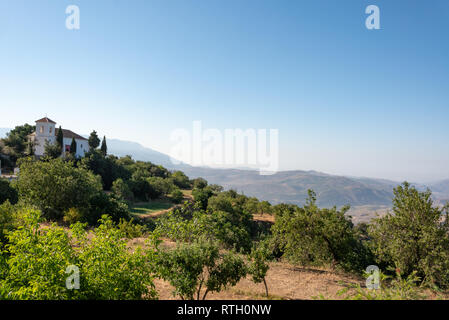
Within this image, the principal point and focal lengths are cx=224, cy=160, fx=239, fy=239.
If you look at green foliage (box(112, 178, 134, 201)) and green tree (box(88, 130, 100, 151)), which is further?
green tree (box(88, 130, 100, 151))

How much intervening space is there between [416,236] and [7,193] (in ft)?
107

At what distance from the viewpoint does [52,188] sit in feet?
65.1

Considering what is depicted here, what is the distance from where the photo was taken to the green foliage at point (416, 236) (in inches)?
420

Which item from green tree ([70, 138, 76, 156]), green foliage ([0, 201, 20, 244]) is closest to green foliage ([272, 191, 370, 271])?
green foliage ([0, 201, 20, 244])

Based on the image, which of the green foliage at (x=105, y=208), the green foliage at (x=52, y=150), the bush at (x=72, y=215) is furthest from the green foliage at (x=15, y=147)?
the bush at (x=72, y=215)

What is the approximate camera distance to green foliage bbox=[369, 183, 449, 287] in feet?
35.0

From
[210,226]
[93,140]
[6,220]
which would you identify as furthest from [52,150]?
[210,226]

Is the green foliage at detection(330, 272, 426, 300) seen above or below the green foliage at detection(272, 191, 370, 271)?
above

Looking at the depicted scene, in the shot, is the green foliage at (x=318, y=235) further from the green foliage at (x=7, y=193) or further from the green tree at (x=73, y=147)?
the green tree at (x=73, y=147)

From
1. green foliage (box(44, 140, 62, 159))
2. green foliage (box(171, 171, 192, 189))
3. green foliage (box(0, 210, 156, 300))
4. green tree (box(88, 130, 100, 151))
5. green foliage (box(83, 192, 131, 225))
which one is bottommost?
green foliage (box(171, 171, 192, 189))

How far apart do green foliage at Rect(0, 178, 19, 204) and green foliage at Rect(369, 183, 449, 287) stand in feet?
99.6

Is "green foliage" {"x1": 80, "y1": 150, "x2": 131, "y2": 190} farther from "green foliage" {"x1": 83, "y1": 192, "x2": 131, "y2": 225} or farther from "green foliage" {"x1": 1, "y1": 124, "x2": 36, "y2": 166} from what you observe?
"green foliage" {"x1": 83, "y1": 192, "x2": 131, "y2": 225}
